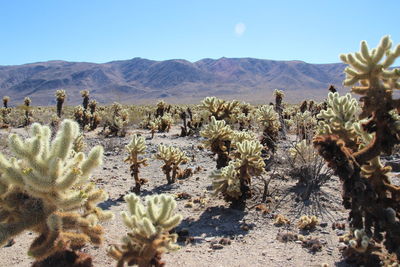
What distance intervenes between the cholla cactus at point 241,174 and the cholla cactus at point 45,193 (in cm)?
292

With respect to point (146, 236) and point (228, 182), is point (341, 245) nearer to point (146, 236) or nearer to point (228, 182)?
point (228, 182)

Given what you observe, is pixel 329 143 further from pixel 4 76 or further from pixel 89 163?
pixel 4 76

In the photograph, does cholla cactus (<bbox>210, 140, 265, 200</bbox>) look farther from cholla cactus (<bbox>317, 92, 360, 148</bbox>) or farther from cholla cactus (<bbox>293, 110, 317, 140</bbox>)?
cholla cactus (<bbox>317, 92, 360, 148</bbox>)

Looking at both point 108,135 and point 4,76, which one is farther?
point 4,76

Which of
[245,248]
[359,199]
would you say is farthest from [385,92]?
[245,248]

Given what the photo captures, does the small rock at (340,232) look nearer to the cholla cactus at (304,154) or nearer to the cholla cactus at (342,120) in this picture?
the cholla cactus at (342,120)

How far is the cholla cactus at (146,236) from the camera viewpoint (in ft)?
9.63

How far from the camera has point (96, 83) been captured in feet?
549

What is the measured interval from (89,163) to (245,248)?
2547mm

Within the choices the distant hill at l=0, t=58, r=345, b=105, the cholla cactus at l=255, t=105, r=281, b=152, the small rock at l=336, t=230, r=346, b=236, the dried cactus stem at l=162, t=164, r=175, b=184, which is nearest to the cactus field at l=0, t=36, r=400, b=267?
the small rock at l=336, t=230, r=346, b=236

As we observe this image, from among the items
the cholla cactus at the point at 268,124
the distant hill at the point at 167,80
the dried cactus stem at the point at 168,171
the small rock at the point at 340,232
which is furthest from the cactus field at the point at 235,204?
the distant hill at the point at 167,80

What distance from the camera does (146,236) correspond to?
116 inches

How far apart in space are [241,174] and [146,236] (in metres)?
3.24

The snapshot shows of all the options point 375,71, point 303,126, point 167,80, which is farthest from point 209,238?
point 167,80
